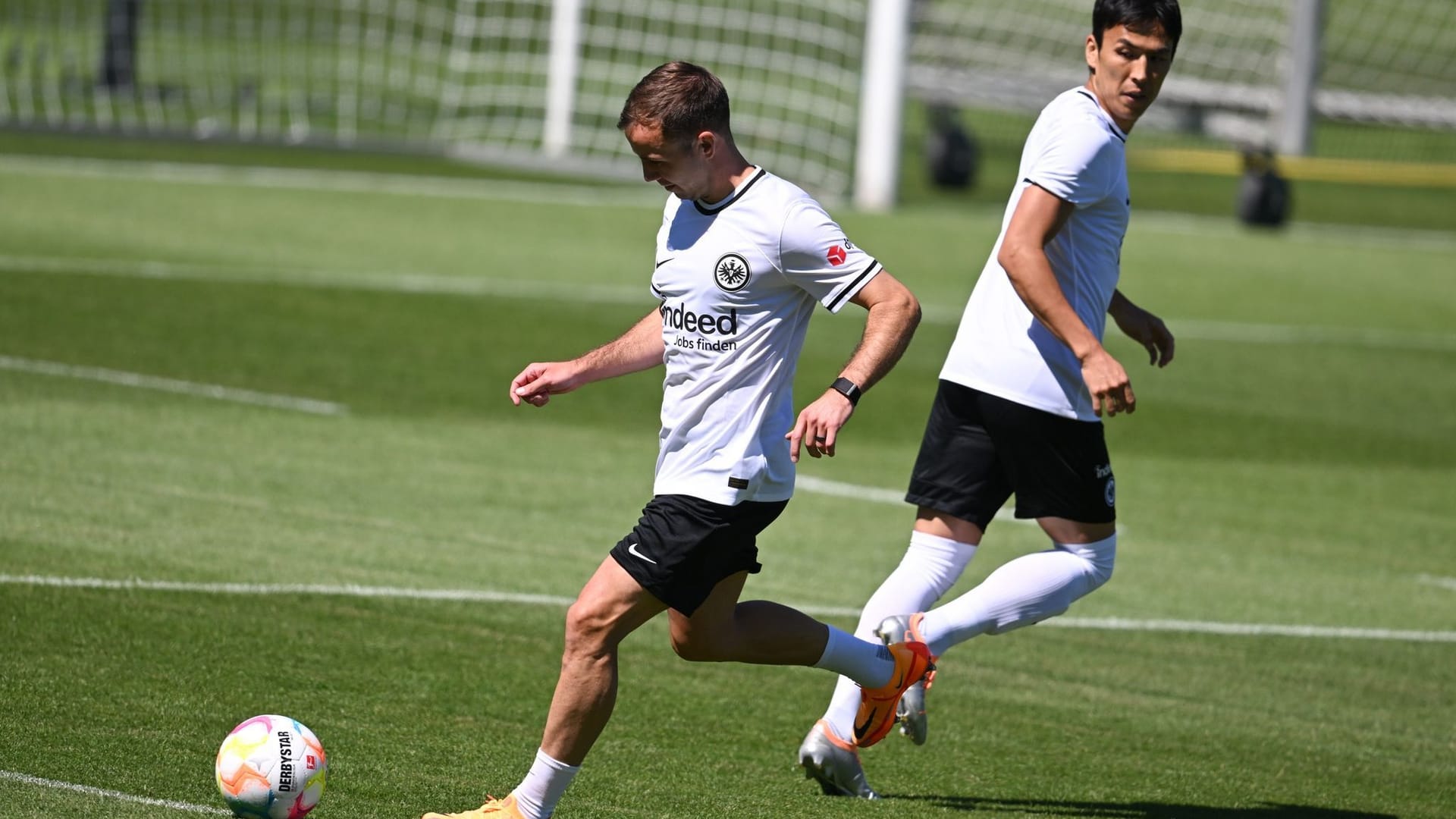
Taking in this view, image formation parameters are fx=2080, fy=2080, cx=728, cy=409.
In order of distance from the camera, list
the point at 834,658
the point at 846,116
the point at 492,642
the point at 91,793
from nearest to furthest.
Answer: the point at 91,793, the point at 834,658, the point at 492,642, the point at 846,116

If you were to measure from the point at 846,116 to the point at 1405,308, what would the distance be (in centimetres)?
705

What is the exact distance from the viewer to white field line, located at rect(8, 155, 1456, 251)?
21.1 metres

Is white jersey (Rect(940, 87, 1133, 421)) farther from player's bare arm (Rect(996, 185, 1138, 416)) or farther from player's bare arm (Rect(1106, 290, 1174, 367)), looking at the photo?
player's bare arm (Rect(1106, 290, 1174, 367))

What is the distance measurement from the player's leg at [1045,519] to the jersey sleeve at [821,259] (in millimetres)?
1017

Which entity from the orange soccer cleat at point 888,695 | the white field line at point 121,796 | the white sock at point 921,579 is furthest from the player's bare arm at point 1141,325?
the white field line at point 121,796

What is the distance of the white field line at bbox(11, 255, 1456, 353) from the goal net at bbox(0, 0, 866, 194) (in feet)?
19.7

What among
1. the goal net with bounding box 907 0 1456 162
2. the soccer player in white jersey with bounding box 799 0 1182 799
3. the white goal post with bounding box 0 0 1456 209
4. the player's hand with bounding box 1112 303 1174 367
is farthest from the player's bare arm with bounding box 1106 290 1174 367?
the goal net with bounding box 907 0 1456 162

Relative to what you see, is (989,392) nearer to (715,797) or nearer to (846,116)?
(715,797)

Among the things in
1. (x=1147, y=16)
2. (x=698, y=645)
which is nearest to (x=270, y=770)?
(x=698, y=645)

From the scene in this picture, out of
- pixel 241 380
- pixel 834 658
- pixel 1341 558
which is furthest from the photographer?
pixel 241 380

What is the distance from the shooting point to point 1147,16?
5910mm

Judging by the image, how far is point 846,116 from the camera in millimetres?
24047

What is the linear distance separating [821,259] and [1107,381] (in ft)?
2.93

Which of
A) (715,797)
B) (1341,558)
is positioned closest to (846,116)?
(1341,558)
